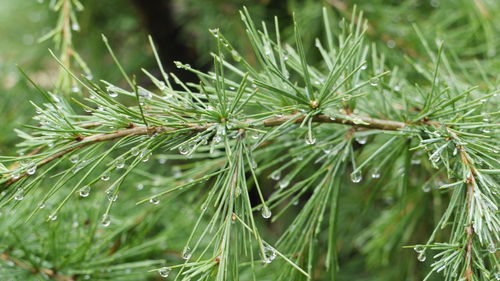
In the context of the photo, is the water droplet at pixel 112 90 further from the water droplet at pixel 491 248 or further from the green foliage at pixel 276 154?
the water droplet at pixel 491 248

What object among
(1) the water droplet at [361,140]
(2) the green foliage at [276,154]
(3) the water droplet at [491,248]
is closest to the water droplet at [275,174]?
(2) the green foliage at [276,154]

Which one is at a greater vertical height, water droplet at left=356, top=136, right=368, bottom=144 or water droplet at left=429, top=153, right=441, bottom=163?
water droplet at left=356, top=136, right=368, bottom=144

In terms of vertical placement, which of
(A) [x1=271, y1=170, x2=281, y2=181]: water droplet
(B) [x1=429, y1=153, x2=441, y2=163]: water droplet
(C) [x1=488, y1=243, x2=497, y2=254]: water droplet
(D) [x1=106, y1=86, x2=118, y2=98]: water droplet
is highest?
(D) [x1=106, y1=86, x2=118, y2=98]: water droplet

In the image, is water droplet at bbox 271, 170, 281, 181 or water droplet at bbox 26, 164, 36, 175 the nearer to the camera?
water droplet at bbox 26, 164, 36, 175

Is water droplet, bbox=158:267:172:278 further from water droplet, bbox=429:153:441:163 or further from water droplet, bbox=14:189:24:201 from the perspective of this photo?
water droplet, bbox=429:153:441:163

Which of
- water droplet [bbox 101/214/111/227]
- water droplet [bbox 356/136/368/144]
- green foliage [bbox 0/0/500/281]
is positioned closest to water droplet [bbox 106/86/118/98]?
green foliage [bbox 0/0/500/281]

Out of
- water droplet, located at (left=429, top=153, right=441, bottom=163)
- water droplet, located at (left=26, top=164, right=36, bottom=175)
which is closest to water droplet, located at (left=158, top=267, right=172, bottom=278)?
water droplet, located at (left=26, top=164, right=36, bottom=175)

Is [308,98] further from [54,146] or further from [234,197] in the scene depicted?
[54,146]

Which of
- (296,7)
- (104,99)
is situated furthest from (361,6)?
(104,99)
